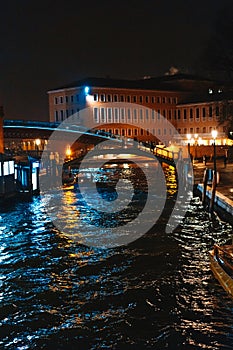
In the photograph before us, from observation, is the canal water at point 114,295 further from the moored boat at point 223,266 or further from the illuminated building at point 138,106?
the illuminated building at point 138,106

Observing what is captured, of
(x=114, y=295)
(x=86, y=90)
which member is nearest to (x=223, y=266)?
(x=114, y=295)

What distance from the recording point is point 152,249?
1252cm

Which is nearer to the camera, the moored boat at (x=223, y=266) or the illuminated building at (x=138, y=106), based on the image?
the moored boat at (x=223, y=266)

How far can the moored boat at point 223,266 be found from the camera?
9051 mm

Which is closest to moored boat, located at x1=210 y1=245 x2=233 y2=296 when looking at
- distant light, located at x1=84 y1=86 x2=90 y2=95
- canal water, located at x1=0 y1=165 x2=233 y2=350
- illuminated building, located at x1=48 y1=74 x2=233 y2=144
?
canal water, located at x1=0 y1=165 x2=233 y2=350

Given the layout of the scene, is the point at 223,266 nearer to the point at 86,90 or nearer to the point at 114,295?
the point at 114,295

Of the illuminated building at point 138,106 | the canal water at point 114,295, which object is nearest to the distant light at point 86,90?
the illuminated building at point 138,106

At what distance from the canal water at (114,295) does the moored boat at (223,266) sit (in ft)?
0.57

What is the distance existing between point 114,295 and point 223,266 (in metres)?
2.09

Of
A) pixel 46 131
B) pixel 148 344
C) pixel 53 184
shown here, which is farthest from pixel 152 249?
pixel 46 131

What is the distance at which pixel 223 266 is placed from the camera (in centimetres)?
962

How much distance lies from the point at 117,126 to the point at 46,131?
925 inches

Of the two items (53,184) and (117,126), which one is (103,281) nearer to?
(53,184)

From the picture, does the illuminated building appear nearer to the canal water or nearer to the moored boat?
the canal water
